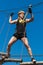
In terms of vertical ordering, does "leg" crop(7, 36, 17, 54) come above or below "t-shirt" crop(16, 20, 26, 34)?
below

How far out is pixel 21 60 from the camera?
1292 cm

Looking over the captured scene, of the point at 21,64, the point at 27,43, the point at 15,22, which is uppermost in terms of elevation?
the point at 15,22

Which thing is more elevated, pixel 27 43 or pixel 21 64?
pixel 27 43

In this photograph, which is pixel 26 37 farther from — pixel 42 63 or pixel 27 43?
pixel 42 63

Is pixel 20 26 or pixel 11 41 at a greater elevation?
pixel 20 26

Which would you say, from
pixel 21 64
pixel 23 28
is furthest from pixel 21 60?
pixel 23 28

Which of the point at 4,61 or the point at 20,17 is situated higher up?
the point at 20,17

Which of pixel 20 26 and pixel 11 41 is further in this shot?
pixel 20 26

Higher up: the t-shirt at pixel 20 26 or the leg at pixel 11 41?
the t-shirt at pixel 20 26

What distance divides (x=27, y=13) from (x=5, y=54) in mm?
1880

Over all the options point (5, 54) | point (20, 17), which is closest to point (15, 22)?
point (20, 17)

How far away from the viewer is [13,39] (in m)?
13.1

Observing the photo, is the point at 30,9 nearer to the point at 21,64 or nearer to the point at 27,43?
the point at 27,43

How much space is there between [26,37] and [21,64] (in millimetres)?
1089
